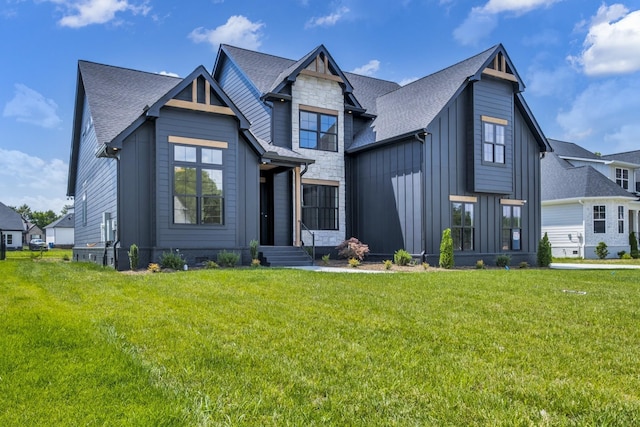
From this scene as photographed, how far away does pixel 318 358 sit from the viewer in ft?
13.5

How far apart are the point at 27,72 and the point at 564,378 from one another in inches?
946

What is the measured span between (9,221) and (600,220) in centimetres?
5310

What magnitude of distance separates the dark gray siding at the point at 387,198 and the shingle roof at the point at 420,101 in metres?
0.59

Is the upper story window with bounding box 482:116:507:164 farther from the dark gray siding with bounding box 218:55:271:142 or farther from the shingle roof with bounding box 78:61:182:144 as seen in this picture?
the shingle roof with bounding box 78:61:182:144

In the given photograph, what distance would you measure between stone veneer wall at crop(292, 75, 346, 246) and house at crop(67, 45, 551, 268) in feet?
0.16

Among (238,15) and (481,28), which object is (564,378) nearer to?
(238,15)

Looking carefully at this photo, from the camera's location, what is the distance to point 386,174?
1744 cm

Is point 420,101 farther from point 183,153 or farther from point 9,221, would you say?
point 9,221

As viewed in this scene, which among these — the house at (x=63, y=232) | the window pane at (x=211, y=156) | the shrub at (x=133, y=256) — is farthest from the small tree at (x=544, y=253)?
the house at (x=63, y=232)

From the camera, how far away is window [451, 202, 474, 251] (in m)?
16.9

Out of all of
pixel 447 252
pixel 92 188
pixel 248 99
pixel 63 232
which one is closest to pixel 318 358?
pixel 447 252

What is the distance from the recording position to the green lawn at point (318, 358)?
9.80 ft

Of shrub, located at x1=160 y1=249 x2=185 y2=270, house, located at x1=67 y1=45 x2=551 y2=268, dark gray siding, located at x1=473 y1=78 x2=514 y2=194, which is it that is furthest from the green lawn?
dark gray siding, located at x1=473 y1=78 x2=514 y2=194

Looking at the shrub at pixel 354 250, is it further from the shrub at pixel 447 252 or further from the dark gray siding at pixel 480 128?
the dark gray siding at pixel 480 128
